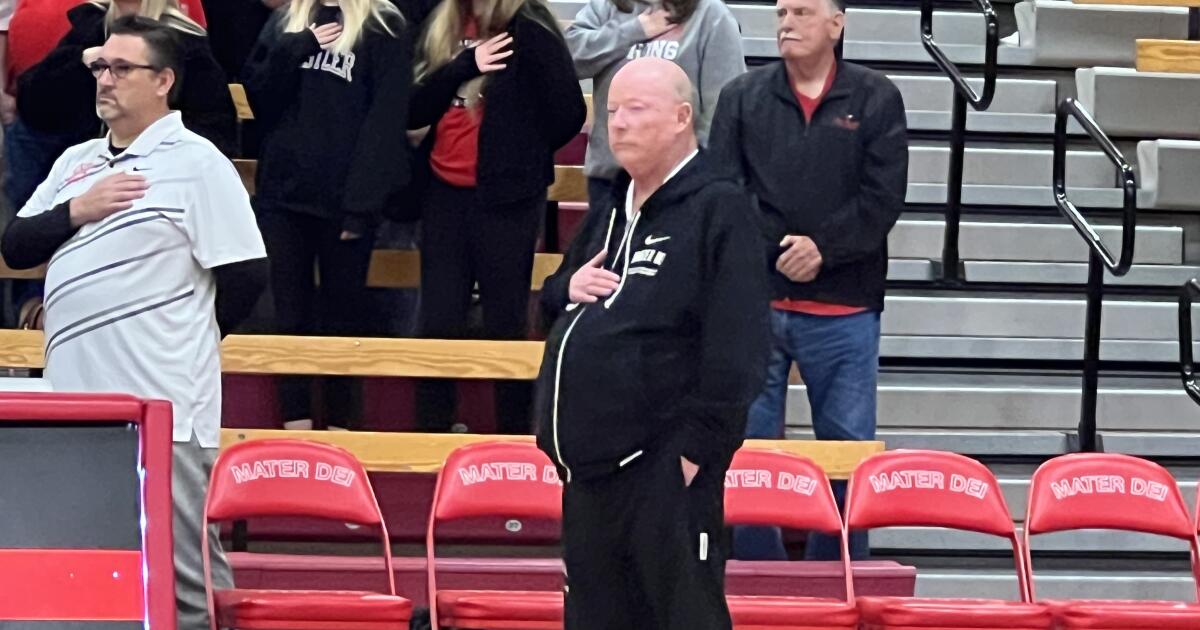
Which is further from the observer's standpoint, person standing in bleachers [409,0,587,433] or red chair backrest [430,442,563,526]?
person standing in bleachers [409,0,587,433]

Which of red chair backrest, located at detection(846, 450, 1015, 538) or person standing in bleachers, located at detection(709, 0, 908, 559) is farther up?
person standing in bleachers, located at detection(709, 0, 908, 559)

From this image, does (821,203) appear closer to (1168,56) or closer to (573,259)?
(573,259)

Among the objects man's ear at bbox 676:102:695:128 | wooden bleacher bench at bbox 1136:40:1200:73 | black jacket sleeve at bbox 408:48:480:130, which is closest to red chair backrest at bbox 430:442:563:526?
black jacket sleeve at bbox 408:48:480:130

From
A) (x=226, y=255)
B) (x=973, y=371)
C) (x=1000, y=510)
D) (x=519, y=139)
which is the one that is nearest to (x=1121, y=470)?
(x=1000, y=510)

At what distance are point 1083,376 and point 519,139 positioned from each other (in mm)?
2084

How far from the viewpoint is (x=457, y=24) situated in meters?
6.50

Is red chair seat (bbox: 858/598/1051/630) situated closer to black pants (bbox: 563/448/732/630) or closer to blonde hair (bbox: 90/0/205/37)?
black pants (bbox: 563/448/732/630)

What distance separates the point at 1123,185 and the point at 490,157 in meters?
2.15

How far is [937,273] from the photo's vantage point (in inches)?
294

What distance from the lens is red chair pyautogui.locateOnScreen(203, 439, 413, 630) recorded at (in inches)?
199

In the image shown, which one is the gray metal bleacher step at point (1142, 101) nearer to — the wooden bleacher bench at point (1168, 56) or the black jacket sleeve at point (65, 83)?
the wooden bleacher bench at point (1168, 56)

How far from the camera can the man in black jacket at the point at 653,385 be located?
170 inches

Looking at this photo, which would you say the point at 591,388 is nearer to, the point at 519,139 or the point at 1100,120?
the point at 519,139

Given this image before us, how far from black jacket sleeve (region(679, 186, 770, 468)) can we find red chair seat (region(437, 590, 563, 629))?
101 centimetres
